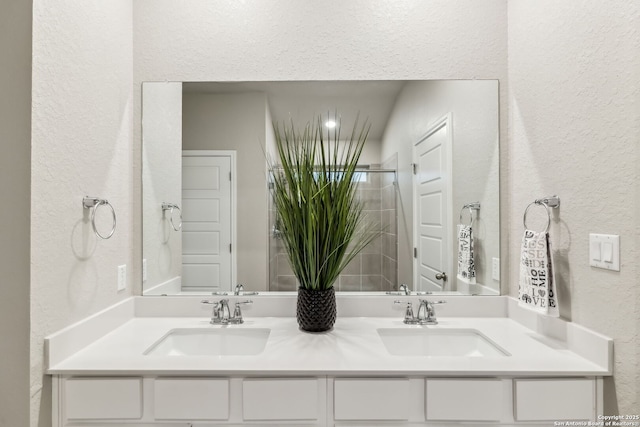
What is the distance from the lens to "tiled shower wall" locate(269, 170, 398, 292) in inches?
63.2

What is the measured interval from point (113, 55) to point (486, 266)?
182 cm

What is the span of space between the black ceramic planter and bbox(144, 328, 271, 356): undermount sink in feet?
0.56

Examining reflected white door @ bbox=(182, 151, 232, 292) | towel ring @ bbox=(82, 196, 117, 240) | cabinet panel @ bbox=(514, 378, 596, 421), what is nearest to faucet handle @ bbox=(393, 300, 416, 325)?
cabinet panel @ bbox=(514, 378, 596, 421)

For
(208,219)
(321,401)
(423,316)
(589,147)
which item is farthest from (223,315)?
(589,147)

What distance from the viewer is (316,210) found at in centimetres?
141

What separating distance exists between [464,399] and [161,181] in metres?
1.47

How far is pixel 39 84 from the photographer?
3.49 ft

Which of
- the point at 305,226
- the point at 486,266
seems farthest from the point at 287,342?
the point at 486,266

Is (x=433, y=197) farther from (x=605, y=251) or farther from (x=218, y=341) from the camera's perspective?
(x=218, y=341)

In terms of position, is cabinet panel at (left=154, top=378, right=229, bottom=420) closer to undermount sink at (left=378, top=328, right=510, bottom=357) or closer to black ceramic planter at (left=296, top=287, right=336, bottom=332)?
→ black ceramic planter at (left=296, top=287, right=336, bottom=332)

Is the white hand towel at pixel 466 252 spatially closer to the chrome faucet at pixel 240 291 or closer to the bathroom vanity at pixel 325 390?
the bathroom vanity at pixel 325 390

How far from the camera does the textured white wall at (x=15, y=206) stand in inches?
40.5

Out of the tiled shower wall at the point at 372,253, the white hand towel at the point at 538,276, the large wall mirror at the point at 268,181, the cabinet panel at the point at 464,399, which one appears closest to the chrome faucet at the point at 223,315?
the large wall mirror at the point at 268,181

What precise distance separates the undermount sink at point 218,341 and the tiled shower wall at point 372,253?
26cm
